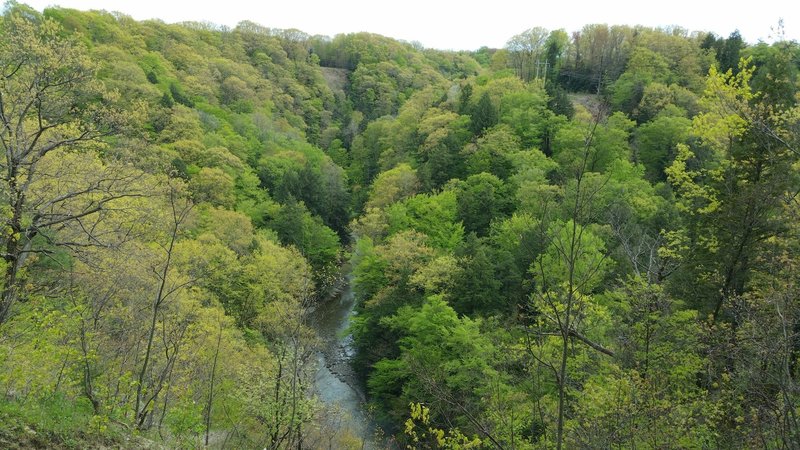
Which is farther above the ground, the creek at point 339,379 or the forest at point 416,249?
the forest at point 416,249

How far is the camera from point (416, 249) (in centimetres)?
2608

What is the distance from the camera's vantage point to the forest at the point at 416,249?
24.4 feet

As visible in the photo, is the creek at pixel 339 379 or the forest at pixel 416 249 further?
the creek at pixel 339 379

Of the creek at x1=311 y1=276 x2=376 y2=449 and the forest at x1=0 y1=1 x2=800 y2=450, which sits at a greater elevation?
the forest at x1=0 y1=1 x2=800 y2=450

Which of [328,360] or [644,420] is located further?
[328,360]

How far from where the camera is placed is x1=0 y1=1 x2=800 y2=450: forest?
7441 millimetres

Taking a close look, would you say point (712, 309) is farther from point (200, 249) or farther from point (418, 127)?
point (418, 127)

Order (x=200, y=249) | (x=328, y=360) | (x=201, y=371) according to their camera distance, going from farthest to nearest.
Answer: (x=328, y=360), (x=200, y=249), (x=201, y=371)

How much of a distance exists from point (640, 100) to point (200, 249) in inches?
1422

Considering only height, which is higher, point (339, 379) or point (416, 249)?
point (416, 249)

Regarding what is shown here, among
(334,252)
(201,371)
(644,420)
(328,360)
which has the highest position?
(644,420)

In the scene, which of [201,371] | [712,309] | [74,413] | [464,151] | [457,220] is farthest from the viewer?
[464,151]

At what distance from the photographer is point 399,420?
73.0 ft

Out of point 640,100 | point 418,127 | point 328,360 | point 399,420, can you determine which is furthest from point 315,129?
point 399,420
